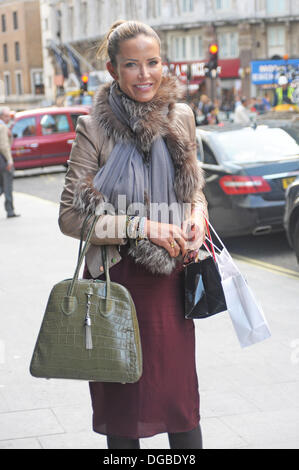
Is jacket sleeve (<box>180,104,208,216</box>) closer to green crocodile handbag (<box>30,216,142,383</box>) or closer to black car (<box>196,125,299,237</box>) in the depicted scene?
green crocodile handbag (<box>30,216,142,383</box>)

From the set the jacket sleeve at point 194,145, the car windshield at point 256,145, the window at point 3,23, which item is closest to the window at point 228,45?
the window at point 3,23

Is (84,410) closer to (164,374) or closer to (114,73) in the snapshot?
(164,374)

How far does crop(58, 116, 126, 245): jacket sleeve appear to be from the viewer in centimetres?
269

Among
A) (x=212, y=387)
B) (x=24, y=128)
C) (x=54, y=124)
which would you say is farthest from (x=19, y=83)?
(x=212, y=387)

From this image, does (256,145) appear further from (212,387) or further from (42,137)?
(42,137)

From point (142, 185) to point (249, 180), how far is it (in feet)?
20.5

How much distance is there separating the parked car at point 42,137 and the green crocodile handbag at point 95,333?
61.0 feet

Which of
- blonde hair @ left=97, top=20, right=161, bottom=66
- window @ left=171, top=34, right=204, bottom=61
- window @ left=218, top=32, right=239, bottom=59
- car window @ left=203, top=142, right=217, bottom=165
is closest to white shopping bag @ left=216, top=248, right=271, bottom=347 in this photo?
blonde hair @ left=97, top=20, right=161, bottom=66

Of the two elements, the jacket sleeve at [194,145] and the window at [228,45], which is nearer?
the jacket sleeve at [194,145]

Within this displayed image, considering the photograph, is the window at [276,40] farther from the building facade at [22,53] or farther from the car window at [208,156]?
the car window at [208,156]

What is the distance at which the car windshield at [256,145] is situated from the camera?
30.3 ft

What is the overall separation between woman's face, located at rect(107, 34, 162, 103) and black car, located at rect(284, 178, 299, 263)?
214 inches

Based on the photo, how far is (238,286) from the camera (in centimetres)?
282

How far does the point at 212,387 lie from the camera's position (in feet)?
15.2
